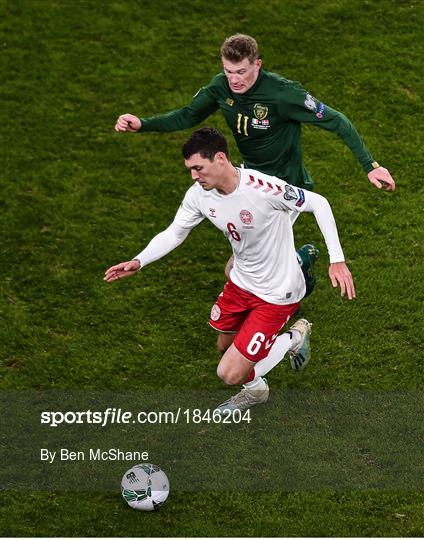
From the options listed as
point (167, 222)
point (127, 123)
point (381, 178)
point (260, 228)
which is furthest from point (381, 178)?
point (167, 222)

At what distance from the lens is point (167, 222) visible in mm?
12812

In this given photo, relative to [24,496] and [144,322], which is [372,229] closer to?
[144,322]

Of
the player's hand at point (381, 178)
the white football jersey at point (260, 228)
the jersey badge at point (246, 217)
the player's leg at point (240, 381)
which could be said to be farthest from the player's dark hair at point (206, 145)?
the player's leg at point (240, 381)

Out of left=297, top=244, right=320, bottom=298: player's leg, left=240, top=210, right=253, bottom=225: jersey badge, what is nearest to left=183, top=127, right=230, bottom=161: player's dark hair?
left=240, top=210, right=253, bottom=225: jersey badge

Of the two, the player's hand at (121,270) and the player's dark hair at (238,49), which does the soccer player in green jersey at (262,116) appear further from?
the player's hand at (121,270)

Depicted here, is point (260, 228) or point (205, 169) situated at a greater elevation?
point (205, 169)

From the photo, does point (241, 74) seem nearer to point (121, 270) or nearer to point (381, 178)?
point (381, 178)

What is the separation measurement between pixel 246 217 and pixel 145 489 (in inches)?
89.7

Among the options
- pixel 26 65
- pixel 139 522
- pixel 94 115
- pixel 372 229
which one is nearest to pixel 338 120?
pixel 372 229

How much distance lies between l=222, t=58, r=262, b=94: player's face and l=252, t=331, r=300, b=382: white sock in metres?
2.19

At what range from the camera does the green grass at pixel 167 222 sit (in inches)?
372

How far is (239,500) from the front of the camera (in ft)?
31.1

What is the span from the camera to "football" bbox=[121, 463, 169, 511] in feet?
30.6

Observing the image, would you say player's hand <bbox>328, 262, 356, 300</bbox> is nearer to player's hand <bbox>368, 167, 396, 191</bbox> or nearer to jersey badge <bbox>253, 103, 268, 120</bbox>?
player's hand <bbox>368, 167, 396, 191</bbox>
